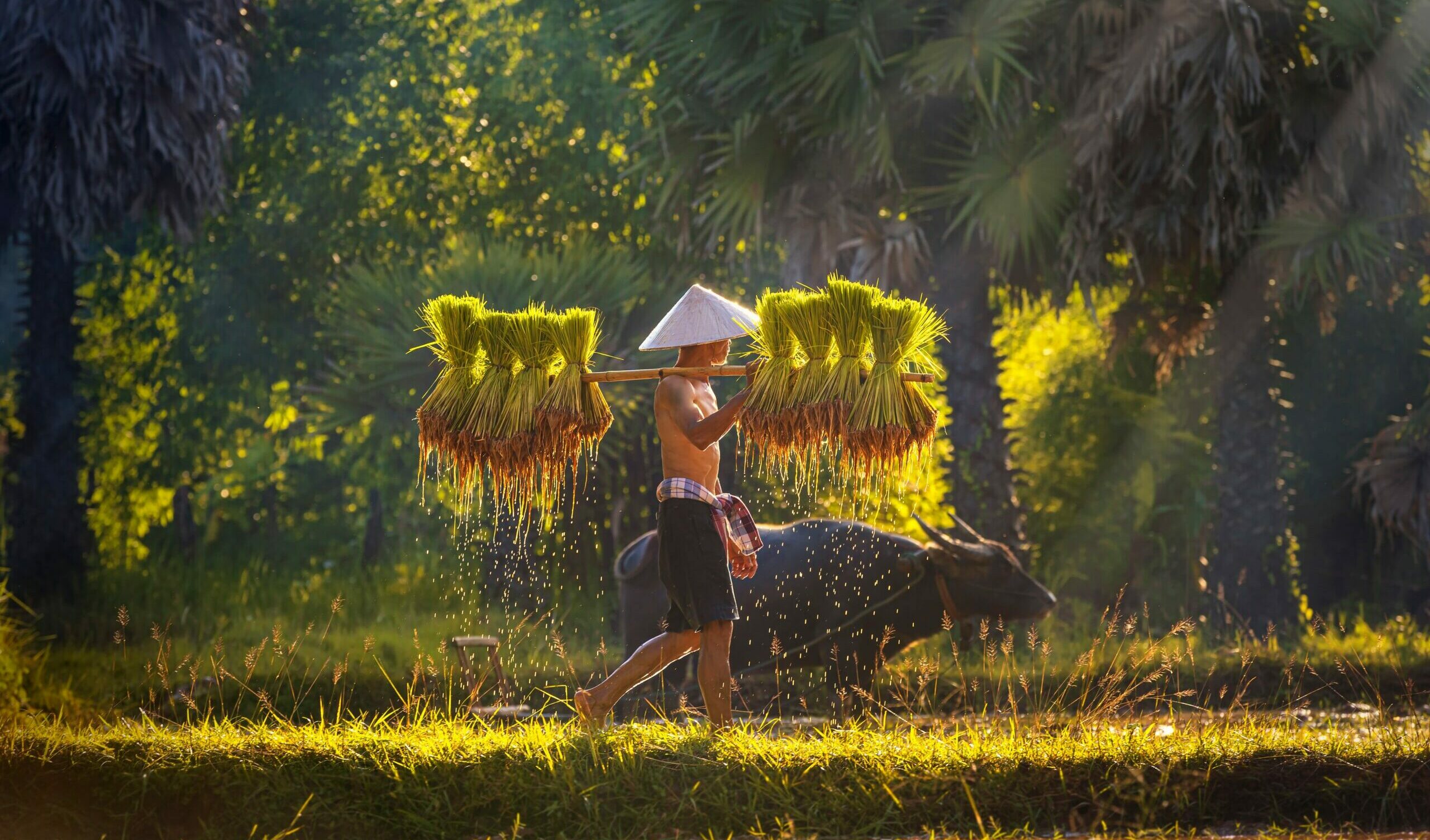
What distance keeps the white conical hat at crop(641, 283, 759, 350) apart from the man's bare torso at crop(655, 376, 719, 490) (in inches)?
6.6

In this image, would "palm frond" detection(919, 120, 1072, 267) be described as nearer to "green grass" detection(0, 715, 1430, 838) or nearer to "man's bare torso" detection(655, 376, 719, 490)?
"man's bare torso" detection(655, 376, 719, 490)

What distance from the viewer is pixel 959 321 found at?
12.4 m

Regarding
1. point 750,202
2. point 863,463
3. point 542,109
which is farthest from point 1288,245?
point 542,109

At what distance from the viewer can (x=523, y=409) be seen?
20.2ft

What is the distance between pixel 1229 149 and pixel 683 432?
6.53m

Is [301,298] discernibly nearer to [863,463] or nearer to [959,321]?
[959,321]

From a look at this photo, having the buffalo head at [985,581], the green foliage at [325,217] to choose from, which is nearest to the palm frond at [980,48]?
the buffalo head at [985,581]

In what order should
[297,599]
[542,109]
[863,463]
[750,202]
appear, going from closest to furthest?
[863,463] → [750,202] → [297,599] → [542,109]

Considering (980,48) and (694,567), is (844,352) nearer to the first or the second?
(694,567)

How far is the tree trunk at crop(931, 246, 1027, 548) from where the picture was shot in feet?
39.8

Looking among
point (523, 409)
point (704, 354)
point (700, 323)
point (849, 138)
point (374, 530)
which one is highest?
point (849, 138)

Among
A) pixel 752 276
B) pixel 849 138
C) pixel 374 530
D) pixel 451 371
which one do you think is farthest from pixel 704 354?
pixel 374 530

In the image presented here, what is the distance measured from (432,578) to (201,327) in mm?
5966

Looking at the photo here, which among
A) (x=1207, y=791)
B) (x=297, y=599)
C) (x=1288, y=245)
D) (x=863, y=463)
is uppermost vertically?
(x=1288, y=245)
